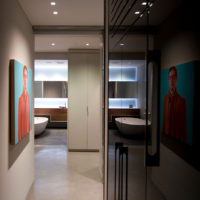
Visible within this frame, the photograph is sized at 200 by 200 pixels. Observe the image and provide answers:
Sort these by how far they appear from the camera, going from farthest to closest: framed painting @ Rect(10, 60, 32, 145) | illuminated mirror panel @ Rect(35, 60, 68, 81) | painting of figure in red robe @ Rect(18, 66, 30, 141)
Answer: illuminated mirror panel @ Rect(35, 60, 68, 81) < painting of figure in red robe @ Rect(18, 66, 30, 141) < framed painting @ Rect(10, 60, 32, 145)

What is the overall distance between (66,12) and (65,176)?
2.56 m

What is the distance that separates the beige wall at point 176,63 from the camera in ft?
1.23

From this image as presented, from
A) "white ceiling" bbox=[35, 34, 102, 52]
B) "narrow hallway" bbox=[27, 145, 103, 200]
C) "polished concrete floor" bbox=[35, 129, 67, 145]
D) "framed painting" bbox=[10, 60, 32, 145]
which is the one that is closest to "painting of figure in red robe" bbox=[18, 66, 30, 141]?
"framed painting" bbox=[10, 60, 32, 145]

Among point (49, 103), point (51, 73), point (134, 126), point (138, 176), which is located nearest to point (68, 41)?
point (134, 126)

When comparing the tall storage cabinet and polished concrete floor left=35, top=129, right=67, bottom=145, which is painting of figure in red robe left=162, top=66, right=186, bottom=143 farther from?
polished concrete floor left=35, top=129, right=67, bottom=145

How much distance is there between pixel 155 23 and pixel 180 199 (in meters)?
0.47

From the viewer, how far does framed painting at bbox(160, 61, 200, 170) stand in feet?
1.23

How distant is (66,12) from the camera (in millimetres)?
2604

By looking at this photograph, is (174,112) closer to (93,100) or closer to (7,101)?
(7,101)

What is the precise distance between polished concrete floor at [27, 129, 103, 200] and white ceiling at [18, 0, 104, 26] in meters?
2.44

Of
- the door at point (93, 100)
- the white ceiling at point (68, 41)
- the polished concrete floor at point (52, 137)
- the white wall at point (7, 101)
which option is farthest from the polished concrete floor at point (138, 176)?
the polished concrete floor at point (52, 137)

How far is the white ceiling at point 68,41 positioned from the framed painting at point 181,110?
3.22m

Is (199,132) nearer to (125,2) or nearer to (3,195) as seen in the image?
(125,2)

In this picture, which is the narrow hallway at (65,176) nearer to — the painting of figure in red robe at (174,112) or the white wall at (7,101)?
the white wall at (7,101)
